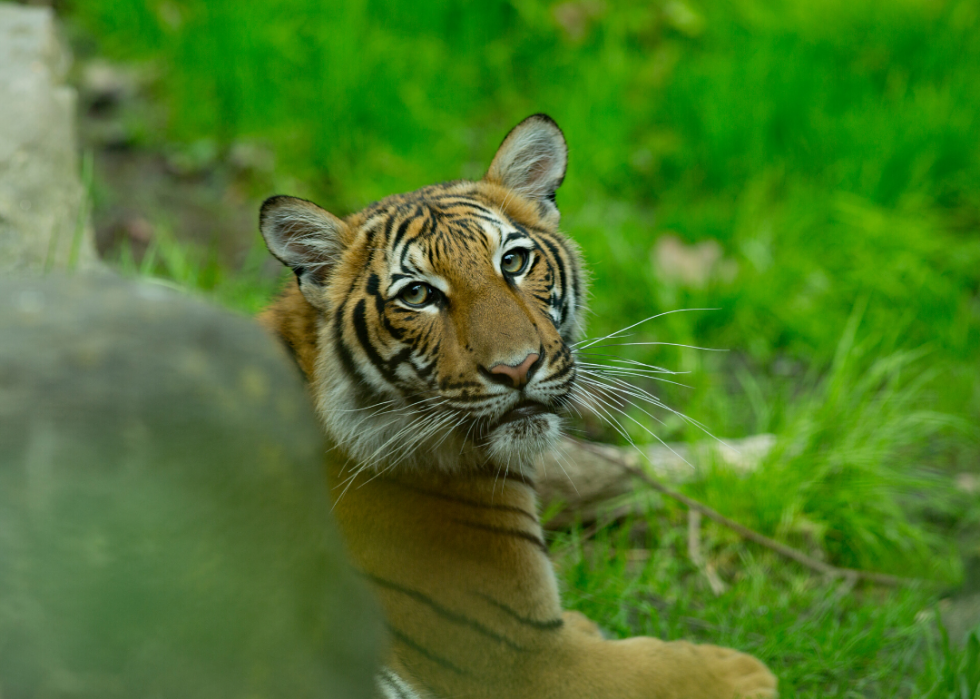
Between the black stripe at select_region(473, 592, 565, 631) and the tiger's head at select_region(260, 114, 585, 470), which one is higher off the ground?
the tiger's head at select_region(260, 114, 585, 470)

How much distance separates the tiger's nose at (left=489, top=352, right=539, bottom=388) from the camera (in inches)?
66.4

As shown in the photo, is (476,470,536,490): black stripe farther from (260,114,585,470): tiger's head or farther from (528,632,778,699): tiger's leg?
(528,632,778,699): tiger's leg

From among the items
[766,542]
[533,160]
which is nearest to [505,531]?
[533,160]

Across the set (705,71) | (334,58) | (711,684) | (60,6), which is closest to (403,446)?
(711,684)

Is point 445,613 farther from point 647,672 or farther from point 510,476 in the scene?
point 647,672

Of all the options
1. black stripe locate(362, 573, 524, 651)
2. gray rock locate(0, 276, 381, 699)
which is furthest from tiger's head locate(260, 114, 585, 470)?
gray rock locate(0, 276, 381, 699)

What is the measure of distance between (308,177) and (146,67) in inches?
A: 61.9

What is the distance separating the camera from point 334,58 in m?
4.65

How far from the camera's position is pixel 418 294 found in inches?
73.8

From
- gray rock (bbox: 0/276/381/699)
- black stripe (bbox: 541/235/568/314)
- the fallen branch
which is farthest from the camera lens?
the fallen branch

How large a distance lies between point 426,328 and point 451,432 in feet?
0.85

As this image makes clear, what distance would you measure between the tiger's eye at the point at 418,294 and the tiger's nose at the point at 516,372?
0.28 m

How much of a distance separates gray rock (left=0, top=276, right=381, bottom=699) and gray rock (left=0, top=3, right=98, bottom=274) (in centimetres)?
209

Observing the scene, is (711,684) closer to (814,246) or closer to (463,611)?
(463,611)
